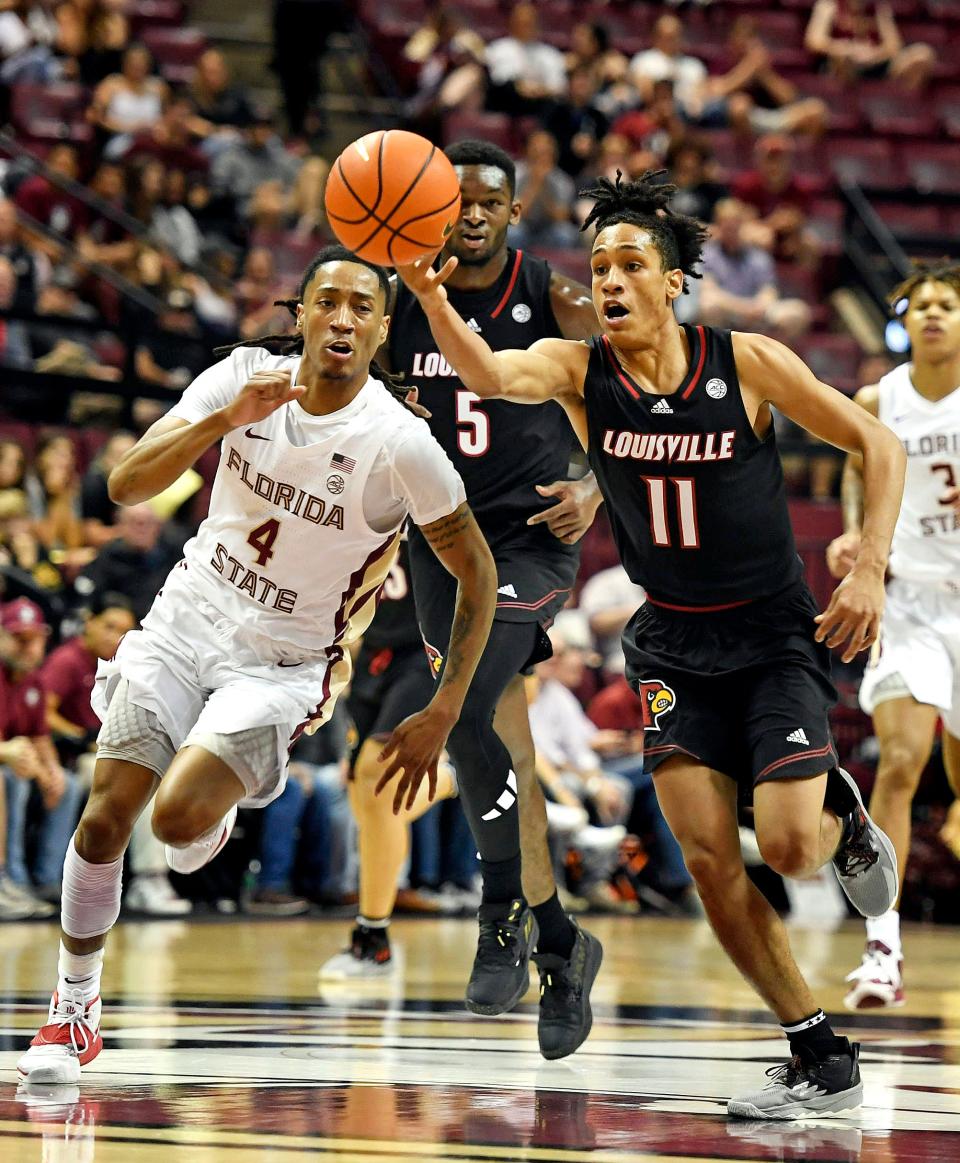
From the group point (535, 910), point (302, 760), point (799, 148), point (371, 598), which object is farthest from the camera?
point (799, 148)

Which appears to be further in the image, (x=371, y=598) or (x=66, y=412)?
(x=66, y=412)

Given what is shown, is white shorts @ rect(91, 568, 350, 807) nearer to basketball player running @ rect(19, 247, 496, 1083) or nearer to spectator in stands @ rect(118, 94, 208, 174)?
basketball player running @ rect(19, 247, 496, 1083)

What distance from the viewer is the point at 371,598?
5.20 meters

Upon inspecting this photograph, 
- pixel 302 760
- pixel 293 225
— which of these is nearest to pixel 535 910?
pixel 302 760

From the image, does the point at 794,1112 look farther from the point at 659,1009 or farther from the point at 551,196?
the point at 551,196

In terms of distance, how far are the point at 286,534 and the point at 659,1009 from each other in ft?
8.51

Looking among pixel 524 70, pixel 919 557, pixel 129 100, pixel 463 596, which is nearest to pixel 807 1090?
pixel 463 596

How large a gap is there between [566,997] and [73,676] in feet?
17.3

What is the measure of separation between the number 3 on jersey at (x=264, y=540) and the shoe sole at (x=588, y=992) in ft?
5.02

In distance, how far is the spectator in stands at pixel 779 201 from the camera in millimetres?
15867

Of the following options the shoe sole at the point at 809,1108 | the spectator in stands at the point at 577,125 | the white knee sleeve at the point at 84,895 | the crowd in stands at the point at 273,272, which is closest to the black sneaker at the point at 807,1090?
the shoe sole at the point at 809,1108

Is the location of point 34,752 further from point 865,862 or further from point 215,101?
point 215,101

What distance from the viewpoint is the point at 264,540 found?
16.2 feet

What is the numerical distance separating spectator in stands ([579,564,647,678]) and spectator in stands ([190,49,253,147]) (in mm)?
4922
